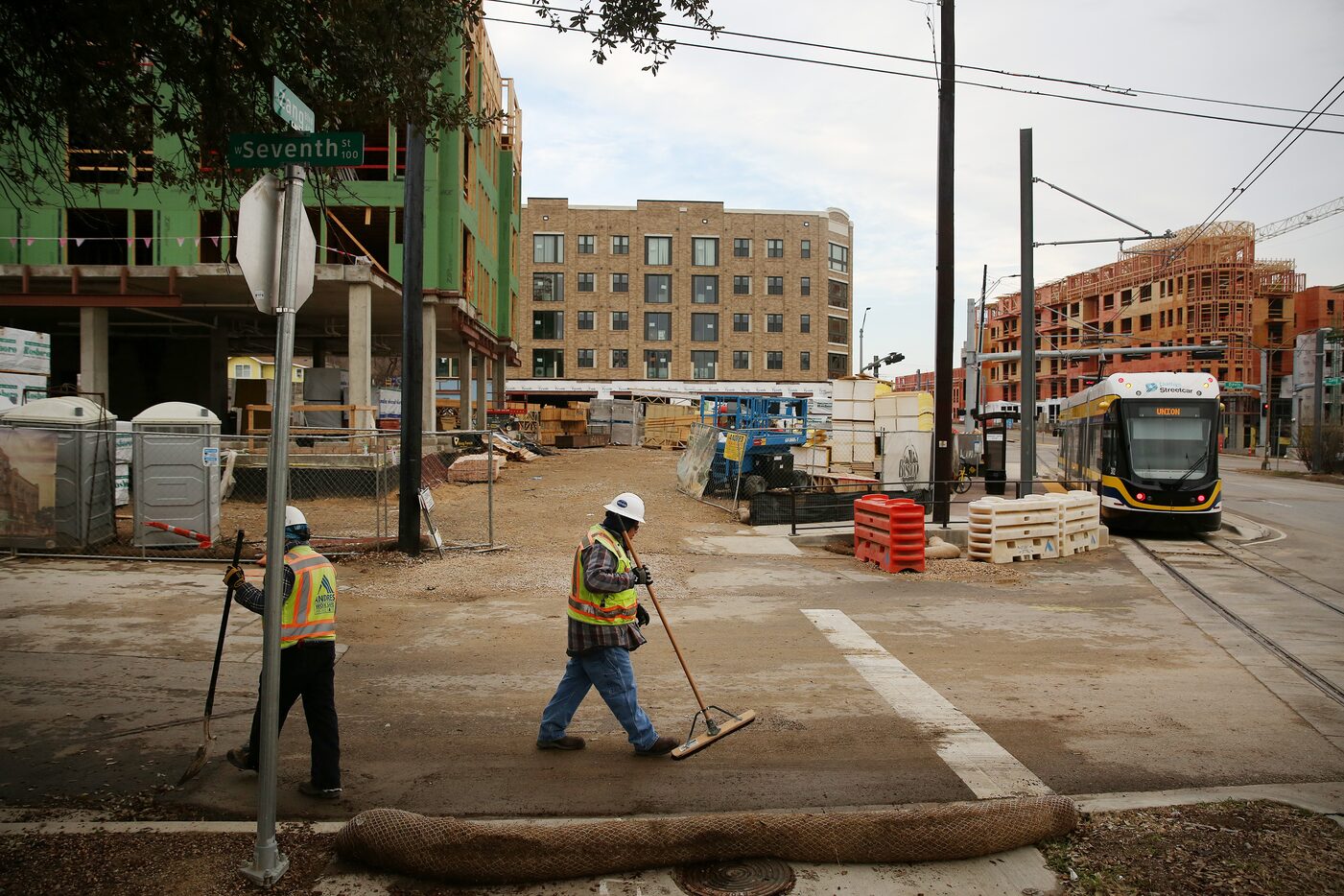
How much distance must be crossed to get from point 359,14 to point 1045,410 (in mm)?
97307

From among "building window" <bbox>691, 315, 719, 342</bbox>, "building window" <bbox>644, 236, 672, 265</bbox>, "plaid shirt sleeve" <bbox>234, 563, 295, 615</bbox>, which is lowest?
"plaid shirt sleeve" <bbox>234, 563, 295, 615</bbox>

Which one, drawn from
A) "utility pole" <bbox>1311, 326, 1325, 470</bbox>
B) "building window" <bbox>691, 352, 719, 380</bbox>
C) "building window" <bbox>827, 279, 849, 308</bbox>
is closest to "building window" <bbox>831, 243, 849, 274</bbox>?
"building window" <bbox>827, 279, 849, 308</bbox>

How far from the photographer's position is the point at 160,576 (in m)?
11.2

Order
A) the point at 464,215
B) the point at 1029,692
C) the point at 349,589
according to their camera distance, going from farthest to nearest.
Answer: the point at 464,215 → the point at 349,589 → the point at 1029,692

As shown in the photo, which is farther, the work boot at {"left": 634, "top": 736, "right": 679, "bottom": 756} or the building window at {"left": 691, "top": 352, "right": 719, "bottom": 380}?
the building window at {"left": 691, "top": 352, "right": 719, "bottom": 380}

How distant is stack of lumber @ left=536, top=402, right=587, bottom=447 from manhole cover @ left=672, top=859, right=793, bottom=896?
41.5 meters

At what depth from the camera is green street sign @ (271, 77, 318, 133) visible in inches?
156

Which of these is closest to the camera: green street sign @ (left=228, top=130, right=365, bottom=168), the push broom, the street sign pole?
the street sign pole

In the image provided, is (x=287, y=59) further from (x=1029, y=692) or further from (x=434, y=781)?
(x=1029, y=692)

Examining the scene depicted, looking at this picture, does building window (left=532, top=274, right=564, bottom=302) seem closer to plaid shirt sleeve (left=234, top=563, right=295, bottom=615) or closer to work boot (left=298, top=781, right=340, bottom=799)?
plaid shirt sleeve (left=234, top=563, right=295, bottom=615)

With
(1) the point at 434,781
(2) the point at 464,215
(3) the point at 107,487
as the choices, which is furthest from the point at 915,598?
(2) the point at 464,215

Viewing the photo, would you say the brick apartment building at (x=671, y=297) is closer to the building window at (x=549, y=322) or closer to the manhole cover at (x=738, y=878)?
the building window at (x=549, y=322)

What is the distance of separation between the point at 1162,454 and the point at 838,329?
5782cm

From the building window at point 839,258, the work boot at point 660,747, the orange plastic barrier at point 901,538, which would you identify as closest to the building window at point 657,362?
the building window at point 839,258
